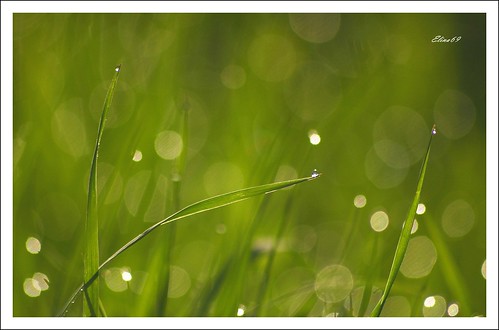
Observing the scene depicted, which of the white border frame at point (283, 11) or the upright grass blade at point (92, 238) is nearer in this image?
the upright grass blade at point (92, 238)

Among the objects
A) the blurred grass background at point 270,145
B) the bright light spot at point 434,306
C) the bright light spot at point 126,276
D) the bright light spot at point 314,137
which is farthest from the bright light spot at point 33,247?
the bright light spot at point 434,306

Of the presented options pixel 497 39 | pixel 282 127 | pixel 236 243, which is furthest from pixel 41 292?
pixel 497 39

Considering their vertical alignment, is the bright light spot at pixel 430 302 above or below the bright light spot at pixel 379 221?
below

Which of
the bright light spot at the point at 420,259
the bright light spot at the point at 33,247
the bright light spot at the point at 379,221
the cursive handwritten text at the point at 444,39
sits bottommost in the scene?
the bright light spot at the point at 420,259

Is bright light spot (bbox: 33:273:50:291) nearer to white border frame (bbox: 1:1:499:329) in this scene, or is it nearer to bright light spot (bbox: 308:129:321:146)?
white border frame (bbox: 1:1:499:329)

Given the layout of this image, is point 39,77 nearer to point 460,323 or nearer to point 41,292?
point 41,292

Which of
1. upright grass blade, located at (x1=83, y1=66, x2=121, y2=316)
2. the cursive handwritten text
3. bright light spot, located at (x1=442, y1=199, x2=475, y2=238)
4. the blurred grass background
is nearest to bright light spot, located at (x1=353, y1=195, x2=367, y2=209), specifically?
the blurred grass background

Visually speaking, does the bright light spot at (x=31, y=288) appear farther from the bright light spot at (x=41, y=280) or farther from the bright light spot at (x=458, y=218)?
the bright light spot at (x=458, y=218)
